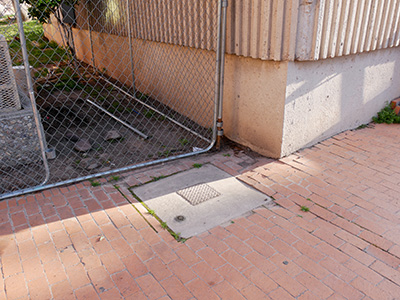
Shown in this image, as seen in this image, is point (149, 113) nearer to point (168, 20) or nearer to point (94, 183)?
point (168, 20)

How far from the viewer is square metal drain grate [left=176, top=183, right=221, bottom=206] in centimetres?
354

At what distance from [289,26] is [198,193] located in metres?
2.15

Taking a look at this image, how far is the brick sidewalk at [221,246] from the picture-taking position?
8.07 feet

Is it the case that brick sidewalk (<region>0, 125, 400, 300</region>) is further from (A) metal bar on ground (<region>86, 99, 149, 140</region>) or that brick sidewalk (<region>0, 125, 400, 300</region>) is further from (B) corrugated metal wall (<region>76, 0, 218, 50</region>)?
(B) corrugated metal wall (<region>76, 0, 218, 50</region>)

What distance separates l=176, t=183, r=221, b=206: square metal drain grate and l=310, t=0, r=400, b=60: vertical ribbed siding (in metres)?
1.88

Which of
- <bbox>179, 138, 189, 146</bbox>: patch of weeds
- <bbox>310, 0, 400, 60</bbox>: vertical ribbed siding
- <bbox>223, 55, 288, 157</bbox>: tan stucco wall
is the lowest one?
<bbox>179, 138, 189, 146</bbox>: patch of weeds

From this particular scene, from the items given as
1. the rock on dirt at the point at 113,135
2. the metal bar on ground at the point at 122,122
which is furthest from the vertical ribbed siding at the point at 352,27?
the rock on dirt at the point at 113,135

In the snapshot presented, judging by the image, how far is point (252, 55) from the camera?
4137mm

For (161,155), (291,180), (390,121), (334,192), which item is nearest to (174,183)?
(161,155)

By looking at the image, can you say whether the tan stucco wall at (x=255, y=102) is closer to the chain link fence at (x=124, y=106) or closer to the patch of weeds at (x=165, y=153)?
the chain link fence at (x=124, y=106)

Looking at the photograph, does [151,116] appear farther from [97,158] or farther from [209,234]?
[209,234]

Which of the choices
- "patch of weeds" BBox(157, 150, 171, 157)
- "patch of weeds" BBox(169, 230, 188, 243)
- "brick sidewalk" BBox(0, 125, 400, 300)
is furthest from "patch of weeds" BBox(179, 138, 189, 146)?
"patch of weeds" BBox(169, 230, 188, 243)

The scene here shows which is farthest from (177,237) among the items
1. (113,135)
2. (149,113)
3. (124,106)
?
(124,106)

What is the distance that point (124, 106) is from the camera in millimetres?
6871
